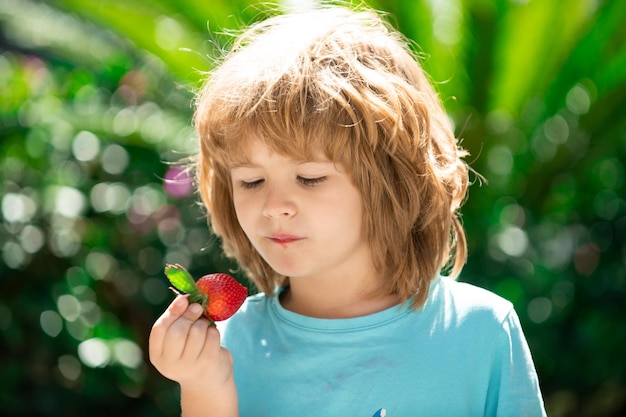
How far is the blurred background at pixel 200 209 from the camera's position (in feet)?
11.0

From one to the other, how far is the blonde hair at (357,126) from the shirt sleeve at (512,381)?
0.18m

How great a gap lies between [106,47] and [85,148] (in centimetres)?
123

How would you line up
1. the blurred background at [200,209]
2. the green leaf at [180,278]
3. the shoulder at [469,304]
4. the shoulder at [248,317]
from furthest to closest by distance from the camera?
1. the blurred background at [200,209]
2. the shoulder at [248,317]
3. the shoulder at [469,304]
4. the green leaf at [180,278]

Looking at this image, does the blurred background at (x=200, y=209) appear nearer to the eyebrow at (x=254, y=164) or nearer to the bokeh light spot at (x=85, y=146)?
the bokeh light spot at (x=85, y=146)

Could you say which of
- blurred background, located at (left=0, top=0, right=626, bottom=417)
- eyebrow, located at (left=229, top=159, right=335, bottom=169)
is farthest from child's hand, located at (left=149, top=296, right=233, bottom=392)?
blurred background, located at (left=0, top=0, right=626, bottom=417)

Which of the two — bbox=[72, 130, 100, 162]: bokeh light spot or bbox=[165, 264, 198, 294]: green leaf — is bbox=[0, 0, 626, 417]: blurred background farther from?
bbox=[165, 264, 198, 294]: green leaf

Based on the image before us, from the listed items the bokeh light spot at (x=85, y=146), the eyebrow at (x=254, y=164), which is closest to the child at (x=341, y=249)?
the eyebrow at (x=254, y=164)

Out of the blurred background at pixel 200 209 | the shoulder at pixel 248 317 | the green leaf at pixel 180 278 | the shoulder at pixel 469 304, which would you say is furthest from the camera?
the blurred background at pixel 200 209

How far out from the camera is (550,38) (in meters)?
3.45

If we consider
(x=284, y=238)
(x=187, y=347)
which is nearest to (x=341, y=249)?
(x=284, y=238)

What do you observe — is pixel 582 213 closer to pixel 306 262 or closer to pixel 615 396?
pixel 615 396

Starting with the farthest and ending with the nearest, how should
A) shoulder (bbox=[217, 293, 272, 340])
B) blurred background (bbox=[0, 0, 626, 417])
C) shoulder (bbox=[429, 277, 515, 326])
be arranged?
blurred background (bbox=[0, 0, 626, 417]) < shoulder (bbox=[217, 293, 272, 340]) < shoulder (bbox=[429, 277, 515, 326])

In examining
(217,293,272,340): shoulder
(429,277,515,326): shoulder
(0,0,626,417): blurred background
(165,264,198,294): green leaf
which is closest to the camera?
(165,264,198,294): green leaf

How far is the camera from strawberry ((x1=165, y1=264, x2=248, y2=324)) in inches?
66.0
